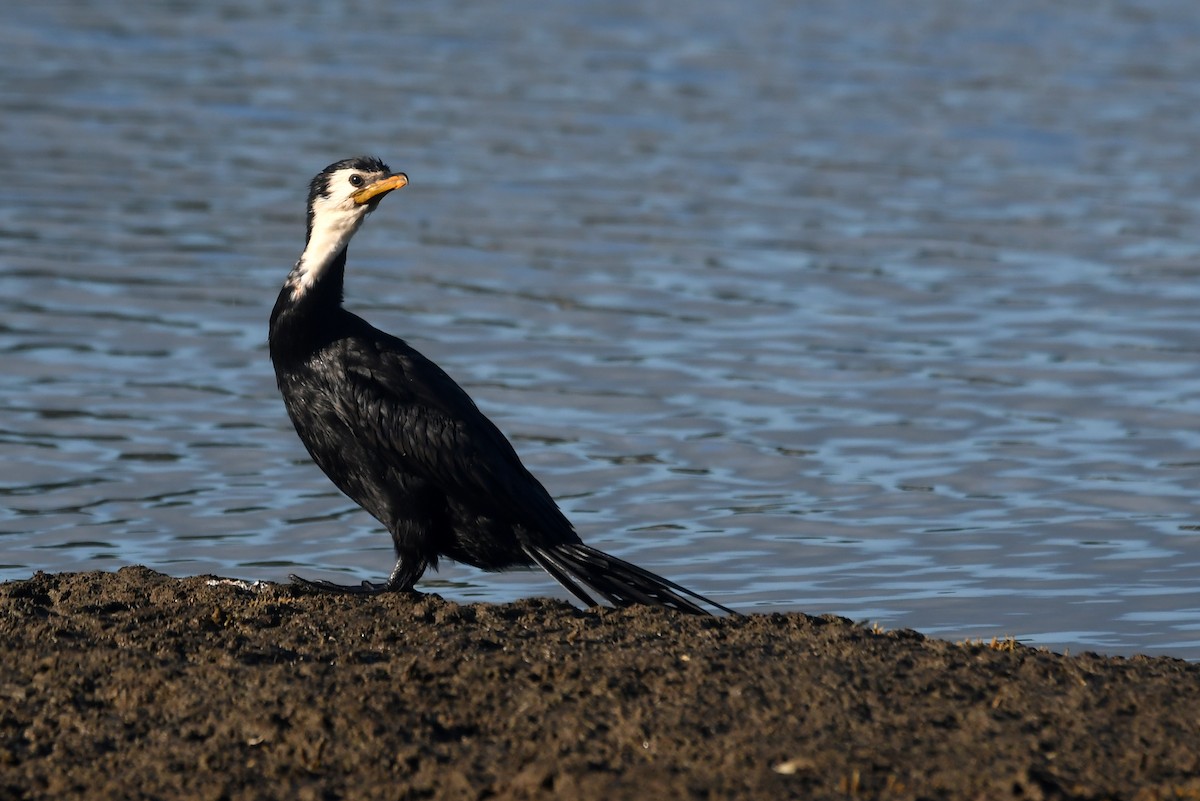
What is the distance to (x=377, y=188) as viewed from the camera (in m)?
6.89

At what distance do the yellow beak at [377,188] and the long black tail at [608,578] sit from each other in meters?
1.39

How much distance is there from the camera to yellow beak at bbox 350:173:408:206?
22.5 feet

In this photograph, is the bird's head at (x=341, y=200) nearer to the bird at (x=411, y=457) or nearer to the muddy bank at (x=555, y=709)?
the bird at (x=411, y=457)

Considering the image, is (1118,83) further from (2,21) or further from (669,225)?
(2,21)

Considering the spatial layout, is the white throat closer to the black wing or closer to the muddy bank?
the black wing

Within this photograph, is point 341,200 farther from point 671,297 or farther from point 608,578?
point 671,297

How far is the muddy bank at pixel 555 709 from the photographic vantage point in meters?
4.66

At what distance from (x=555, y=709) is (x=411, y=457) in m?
1.72

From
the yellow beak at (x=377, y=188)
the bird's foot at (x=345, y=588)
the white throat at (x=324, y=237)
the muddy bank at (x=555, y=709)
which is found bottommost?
the muddy bank at (x=555, y=709)

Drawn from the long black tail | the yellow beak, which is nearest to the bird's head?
the yellow beak

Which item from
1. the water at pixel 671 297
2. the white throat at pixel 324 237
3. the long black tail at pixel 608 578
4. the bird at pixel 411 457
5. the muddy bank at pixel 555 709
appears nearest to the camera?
the muddy bank at pixel 555 709

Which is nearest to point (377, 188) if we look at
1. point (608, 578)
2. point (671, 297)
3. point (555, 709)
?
point (608, 578)

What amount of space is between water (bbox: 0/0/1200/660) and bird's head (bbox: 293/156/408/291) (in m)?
1.66

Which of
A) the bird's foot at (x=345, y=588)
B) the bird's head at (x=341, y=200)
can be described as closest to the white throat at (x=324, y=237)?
the bird's head at (x=341, y=200)
